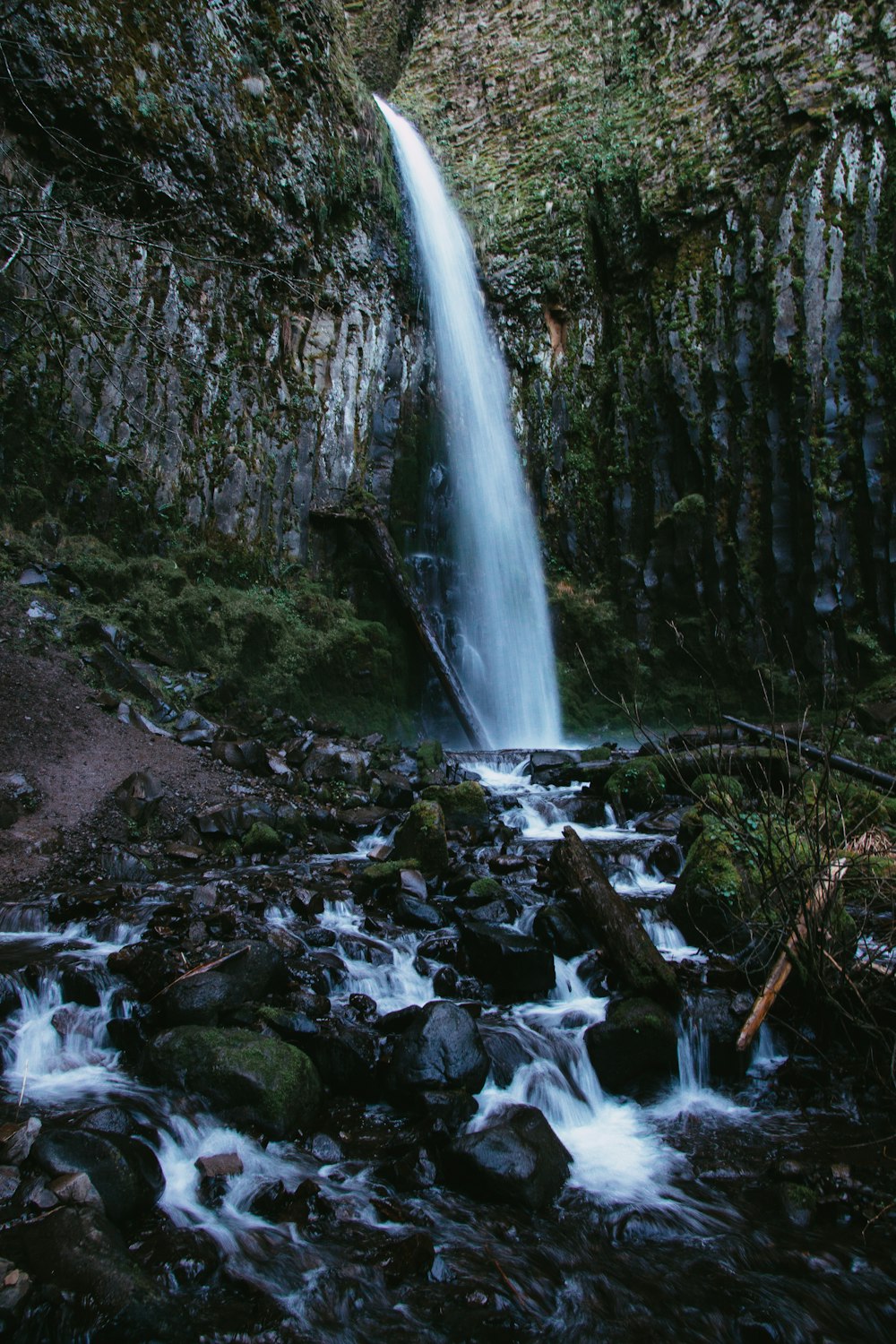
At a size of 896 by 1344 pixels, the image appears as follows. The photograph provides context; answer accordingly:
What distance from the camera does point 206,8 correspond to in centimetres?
1205

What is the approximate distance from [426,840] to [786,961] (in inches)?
135

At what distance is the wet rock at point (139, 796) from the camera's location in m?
6.74

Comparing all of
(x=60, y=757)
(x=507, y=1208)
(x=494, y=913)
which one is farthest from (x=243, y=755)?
(x=507, y=1208)

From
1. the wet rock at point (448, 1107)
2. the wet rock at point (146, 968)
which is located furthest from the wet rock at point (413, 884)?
the wet rock at point (448, 1107)

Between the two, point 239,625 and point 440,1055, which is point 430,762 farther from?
point 440,1055

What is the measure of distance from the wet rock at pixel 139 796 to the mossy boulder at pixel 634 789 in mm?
5511

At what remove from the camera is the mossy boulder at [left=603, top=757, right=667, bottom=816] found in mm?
8805

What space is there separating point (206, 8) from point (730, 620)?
1476cm

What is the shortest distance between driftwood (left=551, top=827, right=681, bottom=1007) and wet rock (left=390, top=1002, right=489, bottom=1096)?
1224 mm

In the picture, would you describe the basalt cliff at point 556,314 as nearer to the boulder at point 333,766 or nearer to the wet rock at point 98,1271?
the boulder at point 333,766

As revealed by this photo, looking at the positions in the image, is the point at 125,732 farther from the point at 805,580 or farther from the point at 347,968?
the point at 805,580

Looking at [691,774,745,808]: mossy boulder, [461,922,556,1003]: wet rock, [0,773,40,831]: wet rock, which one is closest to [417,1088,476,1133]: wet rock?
[461,922,556,1003]: wet rock

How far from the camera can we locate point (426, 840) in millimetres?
6551

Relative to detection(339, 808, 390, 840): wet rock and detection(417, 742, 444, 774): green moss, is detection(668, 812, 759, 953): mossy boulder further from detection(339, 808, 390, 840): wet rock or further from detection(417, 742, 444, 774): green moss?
detection(417, 742, 444, 774): green moss
